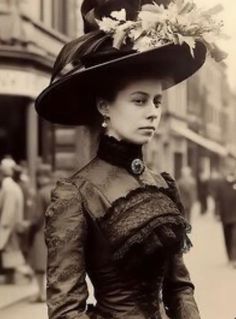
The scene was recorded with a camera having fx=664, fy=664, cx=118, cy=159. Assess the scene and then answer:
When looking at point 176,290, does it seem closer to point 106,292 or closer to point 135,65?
point 106,292

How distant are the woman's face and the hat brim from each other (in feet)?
0.12

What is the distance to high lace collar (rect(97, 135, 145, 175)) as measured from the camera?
110 cm

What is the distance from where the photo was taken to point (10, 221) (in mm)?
1540

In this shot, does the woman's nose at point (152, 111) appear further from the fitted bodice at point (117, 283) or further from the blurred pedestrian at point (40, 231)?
the blurred pedestrian at point (40, 231)

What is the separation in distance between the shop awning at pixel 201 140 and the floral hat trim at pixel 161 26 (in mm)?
630

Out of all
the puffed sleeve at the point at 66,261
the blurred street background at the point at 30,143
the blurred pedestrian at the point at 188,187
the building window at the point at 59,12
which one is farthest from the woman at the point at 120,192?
the blurred pedestrian at the point at 188,187

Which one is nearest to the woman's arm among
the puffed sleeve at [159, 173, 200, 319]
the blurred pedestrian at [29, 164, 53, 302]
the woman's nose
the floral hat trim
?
the puffed sleeve at [159, 173, 200, 319]

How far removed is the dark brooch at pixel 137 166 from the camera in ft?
3.63

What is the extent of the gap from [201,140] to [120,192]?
2.40ft

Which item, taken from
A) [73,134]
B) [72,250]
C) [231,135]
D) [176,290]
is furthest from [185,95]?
[72,250]

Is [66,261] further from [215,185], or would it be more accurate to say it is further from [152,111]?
[215,185]

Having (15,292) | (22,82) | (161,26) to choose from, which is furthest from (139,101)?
(15,292)

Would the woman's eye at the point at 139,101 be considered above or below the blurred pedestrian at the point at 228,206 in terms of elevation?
above

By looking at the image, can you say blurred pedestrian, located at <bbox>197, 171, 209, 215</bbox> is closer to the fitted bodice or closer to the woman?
the woman
